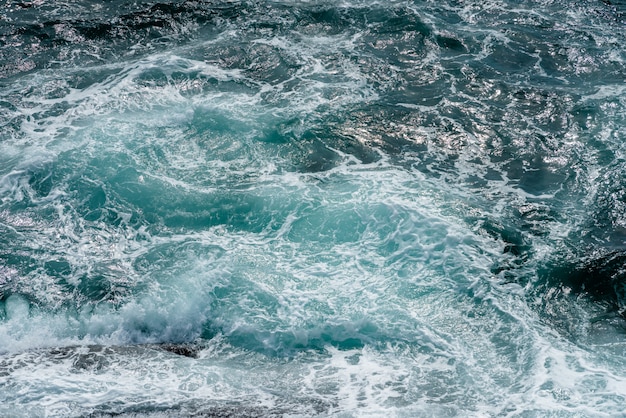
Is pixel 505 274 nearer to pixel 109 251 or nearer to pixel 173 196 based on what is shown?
pixel 173 196

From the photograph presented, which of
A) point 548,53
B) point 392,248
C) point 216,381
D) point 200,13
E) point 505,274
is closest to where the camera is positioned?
point 216,381

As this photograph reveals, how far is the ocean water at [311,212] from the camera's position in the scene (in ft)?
28.8

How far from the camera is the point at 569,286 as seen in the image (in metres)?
10.0

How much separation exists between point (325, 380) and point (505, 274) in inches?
166

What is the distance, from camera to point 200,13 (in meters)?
17.4

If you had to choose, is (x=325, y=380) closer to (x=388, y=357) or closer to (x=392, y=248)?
(x=388, y=357)

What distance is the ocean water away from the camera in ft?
28.8

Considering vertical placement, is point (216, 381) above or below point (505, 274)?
below

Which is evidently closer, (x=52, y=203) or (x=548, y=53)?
(x=52, y=203)

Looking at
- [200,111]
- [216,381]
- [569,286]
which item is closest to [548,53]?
[569,286]

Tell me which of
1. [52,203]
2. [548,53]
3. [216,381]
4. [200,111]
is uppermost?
[548,53]

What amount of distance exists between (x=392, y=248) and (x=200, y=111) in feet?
21.2

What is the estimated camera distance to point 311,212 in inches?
459

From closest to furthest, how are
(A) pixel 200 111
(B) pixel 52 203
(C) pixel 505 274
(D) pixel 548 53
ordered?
(C) pixel 505 274, (B) pixel 52 203, (A) pixel 200 111, (D) pixel 548 53
